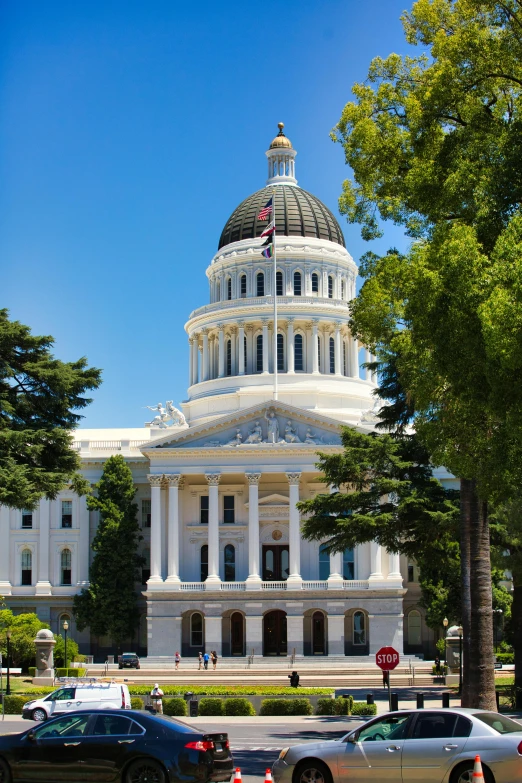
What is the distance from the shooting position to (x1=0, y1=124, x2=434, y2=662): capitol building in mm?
78625

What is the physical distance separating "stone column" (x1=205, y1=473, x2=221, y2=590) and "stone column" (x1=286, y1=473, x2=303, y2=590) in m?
4.62

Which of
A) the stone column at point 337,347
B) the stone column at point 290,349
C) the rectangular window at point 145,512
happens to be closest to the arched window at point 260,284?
the stone column at point 290,349

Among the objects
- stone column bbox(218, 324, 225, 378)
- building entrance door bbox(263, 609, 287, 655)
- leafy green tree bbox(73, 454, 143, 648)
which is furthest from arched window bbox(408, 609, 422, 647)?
stone column bbox(218, 324, 225, 378)

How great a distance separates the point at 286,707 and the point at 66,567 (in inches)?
1739

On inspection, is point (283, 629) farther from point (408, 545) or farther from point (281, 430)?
point (408, 545)

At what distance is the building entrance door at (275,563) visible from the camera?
82.7 meters

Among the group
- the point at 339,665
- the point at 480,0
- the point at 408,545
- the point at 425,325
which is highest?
the point at 480,0

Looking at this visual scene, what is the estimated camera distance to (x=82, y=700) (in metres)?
34.0

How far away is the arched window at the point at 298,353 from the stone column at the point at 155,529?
61.4ft

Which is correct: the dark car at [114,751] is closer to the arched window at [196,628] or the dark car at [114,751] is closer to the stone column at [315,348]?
the arched window at [196,628]

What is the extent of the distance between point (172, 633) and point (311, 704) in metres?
32.8

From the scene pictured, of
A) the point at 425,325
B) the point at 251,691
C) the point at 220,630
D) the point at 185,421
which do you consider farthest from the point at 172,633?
the point at 425,325

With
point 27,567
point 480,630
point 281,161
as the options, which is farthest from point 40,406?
point 281,161

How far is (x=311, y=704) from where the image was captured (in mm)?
46750
